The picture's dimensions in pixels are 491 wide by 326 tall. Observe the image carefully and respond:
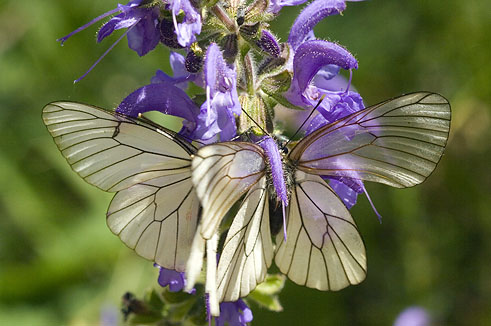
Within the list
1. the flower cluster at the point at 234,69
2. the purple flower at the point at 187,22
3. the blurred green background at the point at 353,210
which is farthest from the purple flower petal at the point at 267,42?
the blurred green background at the point at 353,210

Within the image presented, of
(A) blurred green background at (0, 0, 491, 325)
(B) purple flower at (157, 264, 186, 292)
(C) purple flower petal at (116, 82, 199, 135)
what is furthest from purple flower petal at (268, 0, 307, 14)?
(A) blurred green background at (0, 0, 491, 325)

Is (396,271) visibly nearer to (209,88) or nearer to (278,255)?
(278,255)

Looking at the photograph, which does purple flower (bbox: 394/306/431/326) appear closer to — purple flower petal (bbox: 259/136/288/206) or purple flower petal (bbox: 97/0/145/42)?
purple flower petal (bbox: 259/136/288/206)

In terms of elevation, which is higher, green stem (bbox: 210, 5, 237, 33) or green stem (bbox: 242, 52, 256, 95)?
green stem (bbox: 210, 5, 237, 33)

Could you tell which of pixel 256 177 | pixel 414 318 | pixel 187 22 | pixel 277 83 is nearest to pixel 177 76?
pixel 277 83

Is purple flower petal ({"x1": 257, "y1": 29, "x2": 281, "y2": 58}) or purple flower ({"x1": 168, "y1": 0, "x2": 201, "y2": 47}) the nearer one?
purple flower ({"x1": 168, "y1": 0, "x2": 201, "y2": 47})

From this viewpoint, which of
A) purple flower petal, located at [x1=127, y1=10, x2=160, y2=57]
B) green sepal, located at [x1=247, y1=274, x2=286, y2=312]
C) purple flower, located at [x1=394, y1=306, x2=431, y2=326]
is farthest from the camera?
purple flower, located at [x1=394, y1=306, x2=431, y2=326]

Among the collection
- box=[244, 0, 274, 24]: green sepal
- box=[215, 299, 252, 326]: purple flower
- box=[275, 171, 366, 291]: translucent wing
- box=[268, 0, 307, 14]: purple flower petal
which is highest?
box=[268, 0, 307, 14]: purple flower petal
